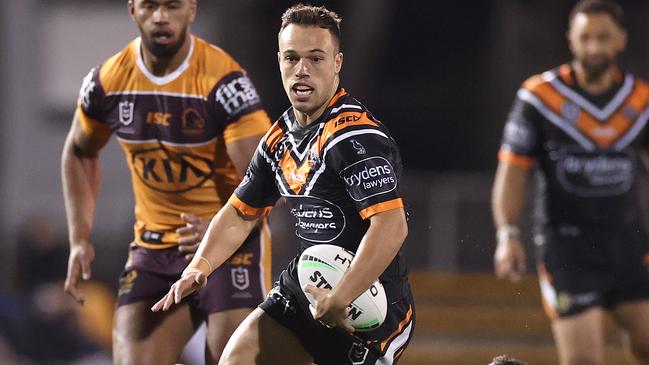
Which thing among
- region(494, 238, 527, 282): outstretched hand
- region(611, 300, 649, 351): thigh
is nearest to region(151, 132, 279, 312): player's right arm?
region(494, 238, 527, 282): outstretched hand

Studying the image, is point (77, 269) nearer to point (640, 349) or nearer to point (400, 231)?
point (400, 231)

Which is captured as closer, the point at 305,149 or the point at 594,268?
the point at 305,149

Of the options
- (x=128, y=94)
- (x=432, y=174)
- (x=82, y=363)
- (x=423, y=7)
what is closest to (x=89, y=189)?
(x=128, y=94)

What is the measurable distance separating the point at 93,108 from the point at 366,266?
2.14m

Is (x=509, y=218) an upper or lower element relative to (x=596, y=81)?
lower

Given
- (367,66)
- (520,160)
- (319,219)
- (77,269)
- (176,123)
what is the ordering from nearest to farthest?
(319,219) → (176,123) → (77,269) → (520,160) → (367,66)

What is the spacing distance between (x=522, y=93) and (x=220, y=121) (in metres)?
2.35

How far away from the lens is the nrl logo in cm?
585

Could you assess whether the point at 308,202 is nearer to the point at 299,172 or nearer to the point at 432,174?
the point at 299,172

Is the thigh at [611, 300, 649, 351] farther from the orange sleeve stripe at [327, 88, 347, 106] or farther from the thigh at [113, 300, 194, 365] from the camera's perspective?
the orange sleeve stripe at [327, 88, 347, 106]

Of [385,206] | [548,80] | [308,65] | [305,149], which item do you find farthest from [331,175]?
[548,80]

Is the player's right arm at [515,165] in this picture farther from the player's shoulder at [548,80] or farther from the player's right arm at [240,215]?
the player's right arm at [240,215]

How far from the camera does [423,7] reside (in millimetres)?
14789

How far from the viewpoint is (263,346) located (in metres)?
4.88
